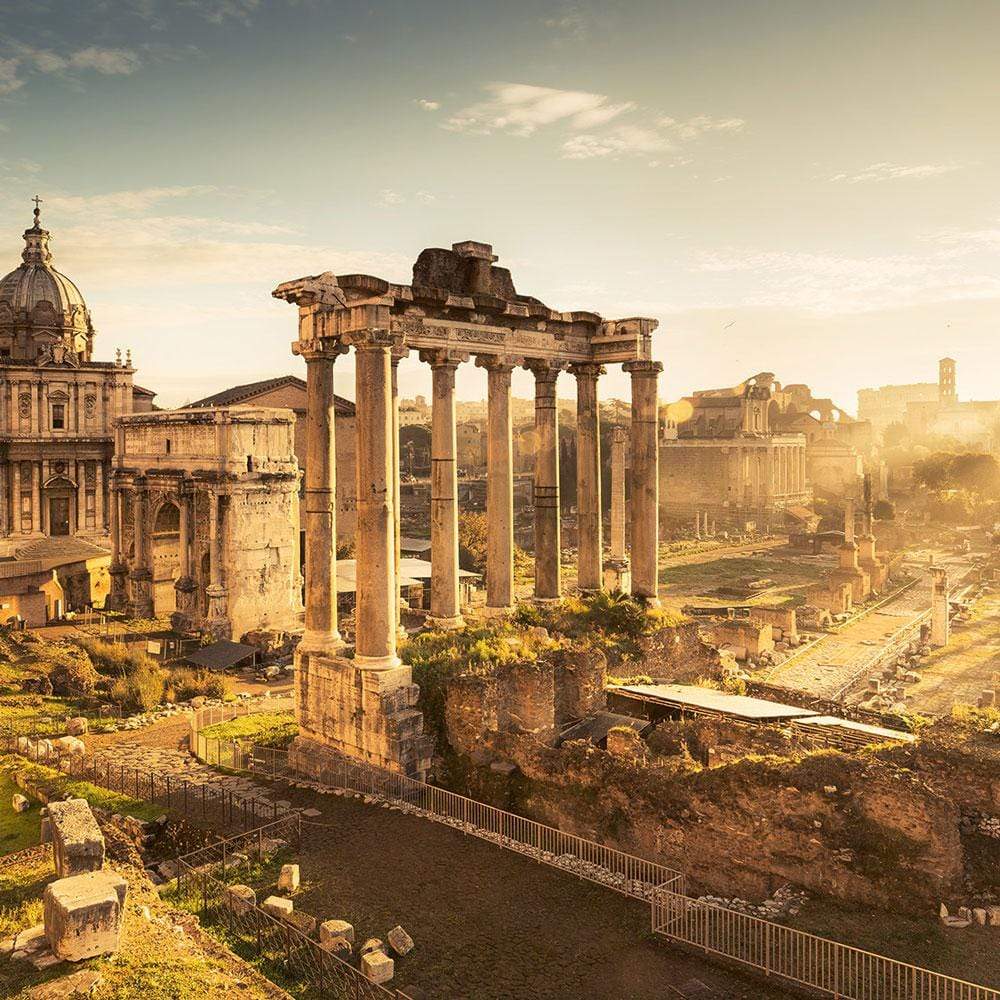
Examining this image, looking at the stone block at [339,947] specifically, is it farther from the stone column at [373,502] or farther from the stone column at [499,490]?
the stone column at [499,490]

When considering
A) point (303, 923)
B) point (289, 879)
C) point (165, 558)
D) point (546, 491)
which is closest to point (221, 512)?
point (165, 558)

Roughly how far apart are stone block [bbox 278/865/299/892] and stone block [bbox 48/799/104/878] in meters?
2.20

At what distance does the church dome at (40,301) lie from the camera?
162 ft

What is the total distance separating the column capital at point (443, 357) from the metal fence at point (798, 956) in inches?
393

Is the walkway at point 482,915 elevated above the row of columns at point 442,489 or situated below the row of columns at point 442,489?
below

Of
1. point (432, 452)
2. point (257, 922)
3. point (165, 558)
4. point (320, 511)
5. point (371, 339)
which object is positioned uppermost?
point (371, 339)

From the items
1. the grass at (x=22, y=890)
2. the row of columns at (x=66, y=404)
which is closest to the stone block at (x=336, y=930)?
the grass at (x=22, y=890)

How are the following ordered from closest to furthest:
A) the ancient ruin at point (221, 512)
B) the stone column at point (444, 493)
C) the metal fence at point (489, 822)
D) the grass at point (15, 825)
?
the metal fence at point (489, 822), the grass at point (15, 825), the stone column at point (444, 493), the ancient ruin at point (221, 512)

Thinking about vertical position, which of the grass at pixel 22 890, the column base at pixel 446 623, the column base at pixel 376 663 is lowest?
the grass at pixel 22 890

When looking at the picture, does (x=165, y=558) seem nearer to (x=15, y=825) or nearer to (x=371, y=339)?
(x=15, y=825)

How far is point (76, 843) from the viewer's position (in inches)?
390

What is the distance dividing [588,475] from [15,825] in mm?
12632

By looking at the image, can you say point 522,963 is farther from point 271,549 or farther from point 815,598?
point 815,598

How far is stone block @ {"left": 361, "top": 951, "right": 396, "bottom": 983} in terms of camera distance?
920 centimetres
